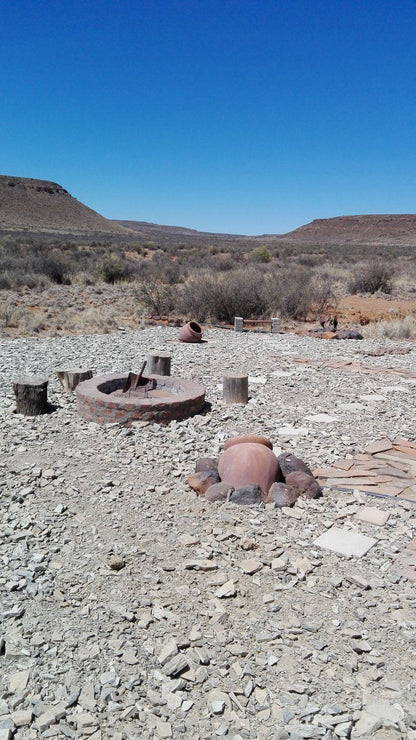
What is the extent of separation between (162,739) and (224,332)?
11.1 meters

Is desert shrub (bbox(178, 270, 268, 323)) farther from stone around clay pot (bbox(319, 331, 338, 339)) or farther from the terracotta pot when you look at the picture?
the terracotta pot

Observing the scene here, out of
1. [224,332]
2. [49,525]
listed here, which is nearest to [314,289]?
[224,332]

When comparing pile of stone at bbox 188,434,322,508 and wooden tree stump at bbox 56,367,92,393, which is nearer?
pile of stone at bbox 188,434,322,508

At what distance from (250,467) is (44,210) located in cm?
7648

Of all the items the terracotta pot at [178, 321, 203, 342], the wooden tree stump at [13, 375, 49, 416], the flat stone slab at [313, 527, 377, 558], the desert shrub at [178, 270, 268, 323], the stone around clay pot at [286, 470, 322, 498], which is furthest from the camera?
the desert shrub at [178, 270, 268, 323]

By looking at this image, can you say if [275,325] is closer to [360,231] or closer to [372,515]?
[372,515]

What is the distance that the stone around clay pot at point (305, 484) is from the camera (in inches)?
173

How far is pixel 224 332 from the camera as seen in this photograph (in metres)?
13.2

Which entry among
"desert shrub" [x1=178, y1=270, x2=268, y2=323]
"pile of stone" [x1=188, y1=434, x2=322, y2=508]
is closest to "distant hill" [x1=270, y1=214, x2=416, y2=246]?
"desert shrub" [x1=178, y1=270, x2=268, y2=323]

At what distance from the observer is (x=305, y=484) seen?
174 inches

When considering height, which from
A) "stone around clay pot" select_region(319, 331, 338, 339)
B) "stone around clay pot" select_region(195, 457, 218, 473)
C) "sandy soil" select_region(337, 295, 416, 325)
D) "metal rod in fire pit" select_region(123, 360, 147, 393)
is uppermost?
"sandy soil" select_region(337, 295, 416, 325)

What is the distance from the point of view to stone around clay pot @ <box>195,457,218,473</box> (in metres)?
4.70

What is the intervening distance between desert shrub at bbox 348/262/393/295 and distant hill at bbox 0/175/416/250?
37.8 meters

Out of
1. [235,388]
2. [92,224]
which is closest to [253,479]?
[235,388]
